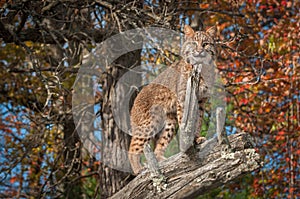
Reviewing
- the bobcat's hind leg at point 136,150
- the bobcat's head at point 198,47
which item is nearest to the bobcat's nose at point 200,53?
the bobcat's head at point 198,47

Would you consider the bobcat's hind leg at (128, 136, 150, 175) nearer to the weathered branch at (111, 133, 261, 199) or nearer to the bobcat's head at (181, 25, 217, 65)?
the weathered branch at (111, 133, 261, 199)

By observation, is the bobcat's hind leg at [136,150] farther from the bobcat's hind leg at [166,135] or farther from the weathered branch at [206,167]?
the weathered branch at [206,167]

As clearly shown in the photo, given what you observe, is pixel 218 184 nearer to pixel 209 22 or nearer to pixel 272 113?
pixel 272 113

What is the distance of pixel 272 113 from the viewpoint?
8.30 m

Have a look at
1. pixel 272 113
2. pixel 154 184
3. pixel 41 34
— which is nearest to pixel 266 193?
pixel 272 113

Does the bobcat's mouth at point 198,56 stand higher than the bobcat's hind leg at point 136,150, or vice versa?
the bobcat's mouth at point 198,56

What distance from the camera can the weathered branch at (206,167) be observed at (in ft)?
11.2

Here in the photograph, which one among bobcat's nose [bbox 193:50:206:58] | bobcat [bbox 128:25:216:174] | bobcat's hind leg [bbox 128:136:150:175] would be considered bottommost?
bobcat's hind leg [bbox 128:136:150:175]

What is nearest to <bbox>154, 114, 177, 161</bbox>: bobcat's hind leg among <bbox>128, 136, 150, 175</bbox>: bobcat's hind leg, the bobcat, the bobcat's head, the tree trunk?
the bobcat

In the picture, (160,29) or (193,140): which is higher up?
(160,29)

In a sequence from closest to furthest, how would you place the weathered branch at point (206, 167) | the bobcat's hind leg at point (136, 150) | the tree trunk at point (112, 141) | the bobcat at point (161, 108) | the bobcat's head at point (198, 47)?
the weathered branch at point (206, 167)
the bobcat's head at point (198, 47)
the bobcat at point (161, 108)
the bobcat's hind leg at point (136, 150)
the tree trunk at point (112, 141)

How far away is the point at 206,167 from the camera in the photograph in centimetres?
351

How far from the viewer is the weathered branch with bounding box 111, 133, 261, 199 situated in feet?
11.2

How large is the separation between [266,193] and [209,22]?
10.9 ft
